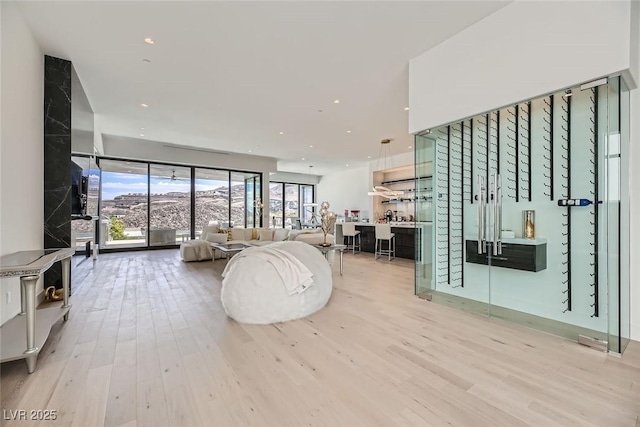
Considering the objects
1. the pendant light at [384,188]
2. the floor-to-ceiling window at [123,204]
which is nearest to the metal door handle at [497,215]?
the pendant light at [384,188]

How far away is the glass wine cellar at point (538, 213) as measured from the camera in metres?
2.59

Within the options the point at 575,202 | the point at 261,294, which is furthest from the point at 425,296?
the point at 261,294

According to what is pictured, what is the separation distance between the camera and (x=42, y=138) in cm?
373

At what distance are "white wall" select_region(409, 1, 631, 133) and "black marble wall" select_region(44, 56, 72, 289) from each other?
15.9ft

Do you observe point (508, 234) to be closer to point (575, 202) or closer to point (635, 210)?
point (575, 202)

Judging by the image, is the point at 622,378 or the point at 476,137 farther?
Result: the point at 476,137

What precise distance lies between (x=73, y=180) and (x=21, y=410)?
3602 mm

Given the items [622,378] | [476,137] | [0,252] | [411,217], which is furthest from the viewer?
[411,217]

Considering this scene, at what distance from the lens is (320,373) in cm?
208

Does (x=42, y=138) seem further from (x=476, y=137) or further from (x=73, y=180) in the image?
(x=476, y=137)

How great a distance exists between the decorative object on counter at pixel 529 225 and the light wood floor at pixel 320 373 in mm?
1016

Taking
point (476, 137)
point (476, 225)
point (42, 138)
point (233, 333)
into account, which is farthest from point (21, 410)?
point (476, 137)

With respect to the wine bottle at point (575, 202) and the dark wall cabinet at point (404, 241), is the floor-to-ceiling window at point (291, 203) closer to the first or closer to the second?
the dark wall cabinet at point (404, 241)

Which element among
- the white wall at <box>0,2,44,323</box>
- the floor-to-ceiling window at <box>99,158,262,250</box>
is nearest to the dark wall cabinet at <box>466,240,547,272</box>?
the white wall at <box>0,2,44,323</box>
